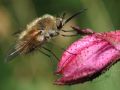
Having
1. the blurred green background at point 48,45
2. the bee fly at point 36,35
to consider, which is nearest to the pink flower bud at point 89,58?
the bee fly at point 36,35

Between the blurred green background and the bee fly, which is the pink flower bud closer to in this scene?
the bee fly

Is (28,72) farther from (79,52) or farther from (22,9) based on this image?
(79,52)

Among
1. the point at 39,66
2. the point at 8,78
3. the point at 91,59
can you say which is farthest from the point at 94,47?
the point at 8,78

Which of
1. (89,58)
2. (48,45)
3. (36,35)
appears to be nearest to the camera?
(89,58)

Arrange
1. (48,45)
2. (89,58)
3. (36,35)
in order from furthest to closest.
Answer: (48,45), (36,35), (89,58)

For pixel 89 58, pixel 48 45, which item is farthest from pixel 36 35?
pixel 48 45

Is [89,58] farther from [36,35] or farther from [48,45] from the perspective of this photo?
[48,45]
